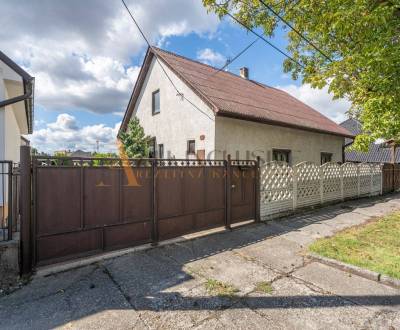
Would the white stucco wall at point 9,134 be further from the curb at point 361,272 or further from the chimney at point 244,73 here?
the chimney at point 244,73

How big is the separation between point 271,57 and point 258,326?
29.9ft

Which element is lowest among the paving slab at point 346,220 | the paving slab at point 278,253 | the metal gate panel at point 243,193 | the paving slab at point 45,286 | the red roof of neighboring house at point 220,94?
the paving slab at point 278,253

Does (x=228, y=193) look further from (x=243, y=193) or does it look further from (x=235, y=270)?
(x=235, y=270)

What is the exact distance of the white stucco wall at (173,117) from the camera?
9195 millimetres

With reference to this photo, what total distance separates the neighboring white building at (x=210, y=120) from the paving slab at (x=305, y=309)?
5.87 m

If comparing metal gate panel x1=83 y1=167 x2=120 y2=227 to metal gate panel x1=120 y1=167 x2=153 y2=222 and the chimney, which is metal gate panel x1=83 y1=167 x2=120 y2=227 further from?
the chimney

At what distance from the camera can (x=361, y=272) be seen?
3.76m

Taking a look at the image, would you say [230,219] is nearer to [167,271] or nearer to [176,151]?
[167,271]

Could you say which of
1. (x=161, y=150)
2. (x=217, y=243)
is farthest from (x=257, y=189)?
(x=161, y=150)

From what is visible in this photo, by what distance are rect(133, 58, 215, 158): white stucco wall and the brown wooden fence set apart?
1101 centimetres

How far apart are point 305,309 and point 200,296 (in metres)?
1.29

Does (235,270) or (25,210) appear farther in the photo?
(235,270)

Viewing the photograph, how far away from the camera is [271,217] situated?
7.25 metres

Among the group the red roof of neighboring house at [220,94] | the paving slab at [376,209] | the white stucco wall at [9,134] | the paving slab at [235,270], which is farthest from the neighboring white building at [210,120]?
the white stucco wall at [9,134]
